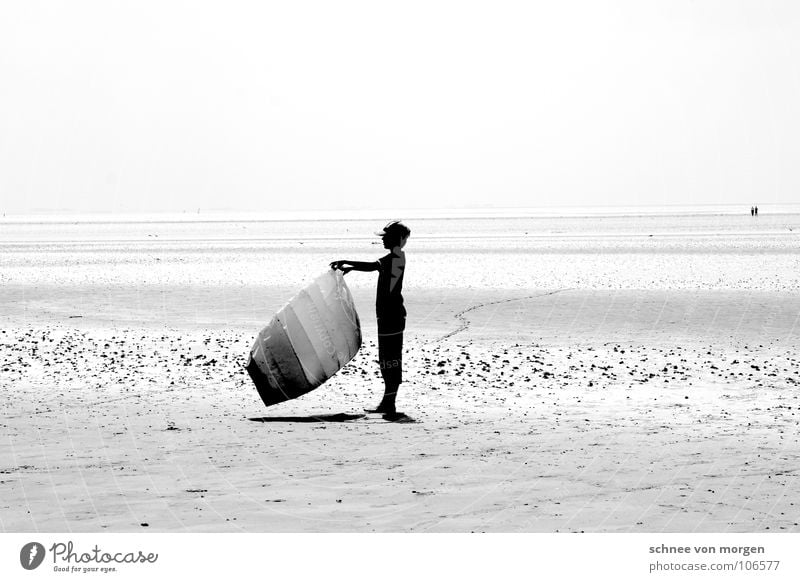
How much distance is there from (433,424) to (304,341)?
1.76 m

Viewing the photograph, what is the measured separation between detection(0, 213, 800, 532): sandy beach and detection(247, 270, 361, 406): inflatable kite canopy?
1.15ft

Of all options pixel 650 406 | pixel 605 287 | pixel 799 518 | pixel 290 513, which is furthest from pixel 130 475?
pixel 605 287

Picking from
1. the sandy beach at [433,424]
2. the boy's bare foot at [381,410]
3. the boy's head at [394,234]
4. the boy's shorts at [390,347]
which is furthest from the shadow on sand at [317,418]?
the boy's head at [394,234]

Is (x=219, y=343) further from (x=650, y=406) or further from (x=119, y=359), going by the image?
(x=650, y=406)

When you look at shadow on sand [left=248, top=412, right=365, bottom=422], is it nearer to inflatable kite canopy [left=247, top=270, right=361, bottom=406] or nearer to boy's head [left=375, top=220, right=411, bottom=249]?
inflatable kite canopy [left=247, top=270, right=361, bottom=406]

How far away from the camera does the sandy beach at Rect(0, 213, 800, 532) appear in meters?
7.18

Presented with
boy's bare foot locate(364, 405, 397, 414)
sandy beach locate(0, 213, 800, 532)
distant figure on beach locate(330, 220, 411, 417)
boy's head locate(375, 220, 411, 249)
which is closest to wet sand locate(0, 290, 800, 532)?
sandy beach locate(0, 213, 800, 532)

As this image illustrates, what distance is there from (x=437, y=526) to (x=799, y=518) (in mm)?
2395

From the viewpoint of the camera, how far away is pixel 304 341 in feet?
37.1

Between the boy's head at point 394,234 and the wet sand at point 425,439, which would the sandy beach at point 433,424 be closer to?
the wet sand at point 425,439

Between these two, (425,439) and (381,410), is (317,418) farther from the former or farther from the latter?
(425,439)

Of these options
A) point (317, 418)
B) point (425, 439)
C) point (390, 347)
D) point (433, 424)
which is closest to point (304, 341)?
point (317, 418)

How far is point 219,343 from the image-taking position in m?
17.7
